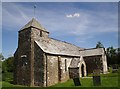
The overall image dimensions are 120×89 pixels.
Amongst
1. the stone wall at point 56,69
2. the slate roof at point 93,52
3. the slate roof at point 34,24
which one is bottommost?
the stone wall at point 56,69

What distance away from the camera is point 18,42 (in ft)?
109

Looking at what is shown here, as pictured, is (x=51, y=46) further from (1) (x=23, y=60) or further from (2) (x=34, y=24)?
(1) (x=23, y=60)

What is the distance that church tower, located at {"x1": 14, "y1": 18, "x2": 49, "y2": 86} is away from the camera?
30.6 meters

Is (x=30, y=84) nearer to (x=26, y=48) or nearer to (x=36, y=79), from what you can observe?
(x=36, y=79)

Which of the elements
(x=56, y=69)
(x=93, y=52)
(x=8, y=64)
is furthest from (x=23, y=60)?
(x=8, y=64)

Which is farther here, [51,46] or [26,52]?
[51,46]

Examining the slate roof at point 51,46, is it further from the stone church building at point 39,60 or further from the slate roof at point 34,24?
the slate roof at point 34,24

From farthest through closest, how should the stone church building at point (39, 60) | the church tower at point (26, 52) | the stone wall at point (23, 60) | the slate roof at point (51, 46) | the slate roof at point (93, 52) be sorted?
the slate roof at point (93, 52) → the slate roof at point (51, 46) → the stone wall at point (23, 60) → the church tower at point (26, 52) → the stone church building at point (39, 60)

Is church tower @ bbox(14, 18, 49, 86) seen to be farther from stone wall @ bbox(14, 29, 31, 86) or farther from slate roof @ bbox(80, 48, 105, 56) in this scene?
slate roof @ bbox(80, 48, 105, 56)

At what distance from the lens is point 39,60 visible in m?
30.2

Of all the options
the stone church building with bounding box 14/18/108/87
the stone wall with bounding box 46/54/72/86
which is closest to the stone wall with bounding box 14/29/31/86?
the stone church building with bounding box 14/18/108/87

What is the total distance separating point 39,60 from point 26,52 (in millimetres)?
2860

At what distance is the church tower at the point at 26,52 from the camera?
3061 cm

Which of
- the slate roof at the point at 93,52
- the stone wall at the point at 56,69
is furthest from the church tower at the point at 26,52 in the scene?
the slate roof at the point at 93,52
